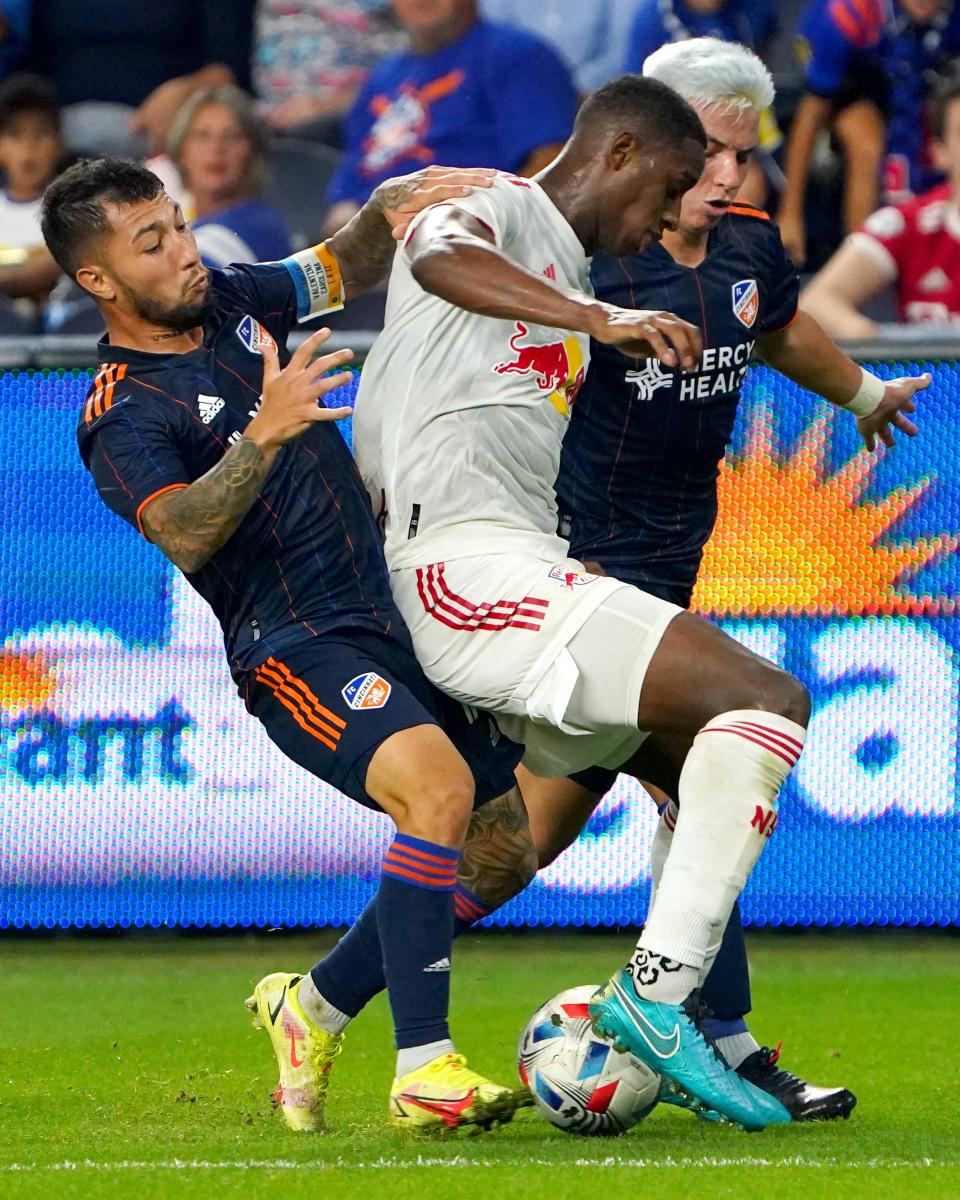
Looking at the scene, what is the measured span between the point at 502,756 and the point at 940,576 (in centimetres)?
273

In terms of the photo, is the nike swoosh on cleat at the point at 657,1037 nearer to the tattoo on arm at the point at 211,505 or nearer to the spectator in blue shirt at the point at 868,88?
the tattoo on arm at the point at 211,505

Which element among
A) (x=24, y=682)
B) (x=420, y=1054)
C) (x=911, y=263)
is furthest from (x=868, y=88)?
(x=420, y=1054)

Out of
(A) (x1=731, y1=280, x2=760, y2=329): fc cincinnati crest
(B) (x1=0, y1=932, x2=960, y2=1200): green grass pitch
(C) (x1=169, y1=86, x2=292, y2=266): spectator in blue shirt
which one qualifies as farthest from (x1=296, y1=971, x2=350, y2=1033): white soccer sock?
(C) (x1=169, y1=86, x2=292, y2=266): spectator in blue shirt

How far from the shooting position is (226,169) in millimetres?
8523

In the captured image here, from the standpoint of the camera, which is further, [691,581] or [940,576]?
[940,576]

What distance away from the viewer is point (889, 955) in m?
6.49

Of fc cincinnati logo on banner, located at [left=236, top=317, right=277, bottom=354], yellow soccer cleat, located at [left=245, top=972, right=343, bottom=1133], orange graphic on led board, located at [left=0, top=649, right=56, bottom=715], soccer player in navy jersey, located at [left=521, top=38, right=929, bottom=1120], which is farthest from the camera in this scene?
orange graphic on led board, located at [left=0, top=649, right=56, bottom=715]

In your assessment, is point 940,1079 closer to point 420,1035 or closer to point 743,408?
point 420,1035

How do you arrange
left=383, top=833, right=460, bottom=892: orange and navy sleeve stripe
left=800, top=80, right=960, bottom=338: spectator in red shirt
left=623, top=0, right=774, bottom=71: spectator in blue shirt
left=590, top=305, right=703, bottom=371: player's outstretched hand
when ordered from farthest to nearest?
Result: 1. left=623, top=0, right=774, bottom=71: spectator in blue shirt
2. left=800, top=80, right=960, bottom=338: spectator in red shirt
3. left=383, top=833, right=460, bottom=892: orange and navy sleeve stripe
4. left=590, top=305, right=703, bottom=371: player's outstretched hand

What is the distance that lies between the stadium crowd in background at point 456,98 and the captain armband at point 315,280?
373 cm

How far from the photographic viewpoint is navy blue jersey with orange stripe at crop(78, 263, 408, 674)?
3.84m

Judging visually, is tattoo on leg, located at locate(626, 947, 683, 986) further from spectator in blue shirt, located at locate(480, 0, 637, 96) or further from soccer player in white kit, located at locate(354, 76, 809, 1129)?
spectator in blue shirt, located at locate(480, 0, 637, 96)

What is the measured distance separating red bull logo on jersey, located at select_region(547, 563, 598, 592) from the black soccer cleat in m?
1.26

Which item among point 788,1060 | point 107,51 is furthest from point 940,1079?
point 107,51
